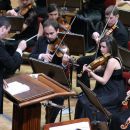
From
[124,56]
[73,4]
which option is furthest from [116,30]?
[73,4]

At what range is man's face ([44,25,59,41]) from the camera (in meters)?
4.59

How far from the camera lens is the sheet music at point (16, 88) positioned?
126 inches

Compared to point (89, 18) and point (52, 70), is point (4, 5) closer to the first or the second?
point (89, 18)

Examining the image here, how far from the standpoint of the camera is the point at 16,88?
10.8ft

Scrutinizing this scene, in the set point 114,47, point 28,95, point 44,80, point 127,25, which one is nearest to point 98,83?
point 114,47

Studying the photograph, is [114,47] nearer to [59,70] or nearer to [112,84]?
[112,84]

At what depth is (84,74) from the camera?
4977 mm

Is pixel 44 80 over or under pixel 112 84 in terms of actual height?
over

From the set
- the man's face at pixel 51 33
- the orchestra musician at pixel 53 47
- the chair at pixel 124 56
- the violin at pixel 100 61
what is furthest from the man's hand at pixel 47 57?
the chair at pixel 124 56

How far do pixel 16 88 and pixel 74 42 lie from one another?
1855 mm

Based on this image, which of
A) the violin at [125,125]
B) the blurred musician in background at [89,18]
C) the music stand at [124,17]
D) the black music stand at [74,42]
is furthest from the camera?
the blurred musician in background at [89,18]

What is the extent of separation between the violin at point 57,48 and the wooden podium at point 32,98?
111 centimetres

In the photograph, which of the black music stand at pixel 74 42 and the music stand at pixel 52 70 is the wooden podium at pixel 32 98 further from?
the black music stand at pixel 74 42

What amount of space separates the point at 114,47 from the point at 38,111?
1.29m
